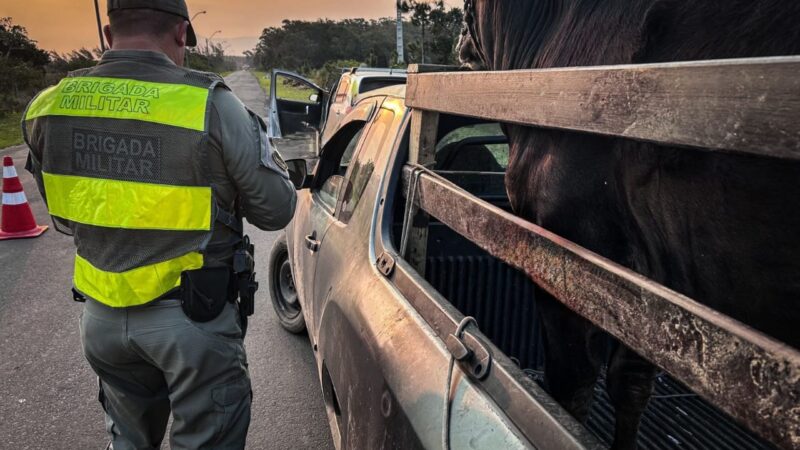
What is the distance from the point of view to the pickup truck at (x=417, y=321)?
1234 millimetres

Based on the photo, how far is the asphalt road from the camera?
3.05 m

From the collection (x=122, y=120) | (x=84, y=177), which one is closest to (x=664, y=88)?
(x=122, y=120)

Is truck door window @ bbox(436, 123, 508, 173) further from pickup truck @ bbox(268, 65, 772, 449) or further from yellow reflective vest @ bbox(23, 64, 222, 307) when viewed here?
yellow reflective vest @ bbox(23, 64, 222, 307)

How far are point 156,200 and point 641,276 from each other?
1.53 m

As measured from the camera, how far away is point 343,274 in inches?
89.5

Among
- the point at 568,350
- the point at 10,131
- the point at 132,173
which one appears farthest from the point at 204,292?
the point at 10,131

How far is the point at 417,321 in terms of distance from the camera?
1.58 metres

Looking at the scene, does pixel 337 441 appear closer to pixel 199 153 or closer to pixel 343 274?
pixel 343 274

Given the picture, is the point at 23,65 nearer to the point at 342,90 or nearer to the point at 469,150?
the point at 342,90

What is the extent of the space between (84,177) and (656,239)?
71.9 inches

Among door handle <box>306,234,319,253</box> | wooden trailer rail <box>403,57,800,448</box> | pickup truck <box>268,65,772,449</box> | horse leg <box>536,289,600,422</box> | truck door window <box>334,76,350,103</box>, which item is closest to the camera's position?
wooden trailer rail <box>403,57,800,448</box>

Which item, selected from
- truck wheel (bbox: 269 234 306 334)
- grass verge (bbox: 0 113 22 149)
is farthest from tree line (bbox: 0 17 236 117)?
truck wheel (bbox: 269 234 306 334)

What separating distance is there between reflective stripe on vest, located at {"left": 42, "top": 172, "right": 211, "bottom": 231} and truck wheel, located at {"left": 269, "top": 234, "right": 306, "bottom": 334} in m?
2.28

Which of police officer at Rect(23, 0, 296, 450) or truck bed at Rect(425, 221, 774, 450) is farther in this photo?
truck bed at Rect(425, 221, 774, 450)
